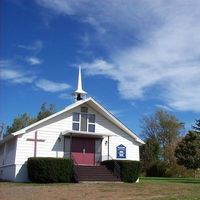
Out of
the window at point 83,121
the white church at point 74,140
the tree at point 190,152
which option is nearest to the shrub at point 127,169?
the white church at point 74,140

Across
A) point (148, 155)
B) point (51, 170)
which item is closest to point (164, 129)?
point (148, 155)

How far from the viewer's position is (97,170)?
30109 millimetres

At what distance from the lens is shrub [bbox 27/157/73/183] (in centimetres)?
2828

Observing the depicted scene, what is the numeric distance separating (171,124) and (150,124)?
312 centimetres

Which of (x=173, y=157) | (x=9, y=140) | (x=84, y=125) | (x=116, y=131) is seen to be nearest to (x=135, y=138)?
(x=116, y=131)

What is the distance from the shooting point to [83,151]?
33031mm

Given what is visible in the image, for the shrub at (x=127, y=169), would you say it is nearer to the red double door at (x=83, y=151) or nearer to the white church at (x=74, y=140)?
the red double door at (x=83, y=151)

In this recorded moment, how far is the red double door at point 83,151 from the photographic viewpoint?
1286 inches

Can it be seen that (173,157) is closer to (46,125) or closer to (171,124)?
(171,124)

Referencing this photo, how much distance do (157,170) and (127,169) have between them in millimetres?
24107

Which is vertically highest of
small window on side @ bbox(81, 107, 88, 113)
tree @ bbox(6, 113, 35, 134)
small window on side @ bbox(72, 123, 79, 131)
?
tree @ bbox(6, 113, 35, 134)

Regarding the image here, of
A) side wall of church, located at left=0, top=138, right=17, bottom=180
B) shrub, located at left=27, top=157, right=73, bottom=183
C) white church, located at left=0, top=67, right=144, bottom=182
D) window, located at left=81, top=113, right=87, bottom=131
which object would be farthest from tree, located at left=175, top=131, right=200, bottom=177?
shrub, located at left=27, top=157, right=73, bottom=183

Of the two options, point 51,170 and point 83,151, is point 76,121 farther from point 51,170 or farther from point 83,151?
point 51,170

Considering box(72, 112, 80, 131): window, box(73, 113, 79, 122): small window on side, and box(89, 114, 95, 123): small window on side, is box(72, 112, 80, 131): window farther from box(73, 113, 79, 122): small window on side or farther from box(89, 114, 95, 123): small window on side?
box(89, 114, 95, 123): small window on side
